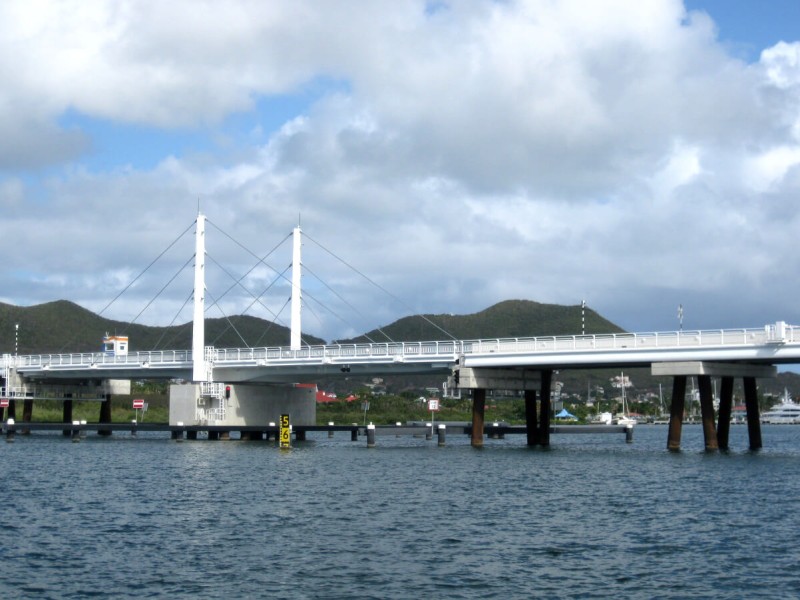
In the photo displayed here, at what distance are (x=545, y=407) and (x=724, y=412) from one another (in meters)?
13.7

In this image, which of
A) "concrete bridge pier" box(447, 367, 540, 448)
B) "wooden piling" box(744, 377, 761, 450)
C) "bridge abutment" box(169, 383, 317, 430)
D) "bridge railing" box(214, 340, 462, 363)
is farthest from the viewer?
"bridge abutment" box(169, 383, 317, 430)

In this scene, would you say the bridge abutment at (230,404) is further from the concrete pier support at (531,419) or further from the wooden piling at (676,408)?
the wooden piling at (676,408)

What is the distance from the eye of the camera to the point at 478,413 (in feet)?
267

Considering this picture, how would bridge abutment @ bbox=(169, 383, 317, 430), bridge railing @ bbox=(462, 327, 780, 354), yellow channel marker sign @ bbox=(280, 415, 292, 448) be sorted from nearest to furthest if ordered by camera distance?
bridge railing @ bbox=(462, 327, 780, 354), yellow channel marker sign @ bbox=(280, 415, 292, 448), bridge abutment @ bbox=(169, 383, 317, 430)

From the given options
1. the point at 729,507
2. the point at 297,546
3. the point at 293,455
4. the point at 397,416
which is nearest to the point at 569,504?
the point at 729,507

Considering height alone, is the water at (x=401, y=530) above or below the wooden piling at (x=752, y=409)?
below

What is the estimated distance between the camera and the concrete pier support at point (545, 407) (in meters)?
82.1

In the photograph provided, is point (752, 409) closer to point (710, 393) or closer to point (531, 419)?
point (710, 393)

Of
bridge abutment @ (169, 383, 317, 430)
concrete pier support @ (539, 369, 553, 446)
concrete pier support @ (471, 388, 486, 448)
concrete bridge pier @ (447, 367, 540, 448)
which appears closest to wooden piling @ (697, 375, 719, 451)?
concrete pier support @ (539, 369, 553, 446)

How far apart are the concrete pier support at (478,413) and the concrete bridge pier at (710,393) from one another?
14.0m

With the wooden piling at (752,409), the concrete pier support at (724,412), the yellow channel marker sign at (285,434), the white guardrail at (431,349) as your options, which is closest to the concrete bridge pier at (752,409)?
the wooden piling at (752,409)

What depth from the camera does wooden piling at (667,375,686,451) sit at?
233ft

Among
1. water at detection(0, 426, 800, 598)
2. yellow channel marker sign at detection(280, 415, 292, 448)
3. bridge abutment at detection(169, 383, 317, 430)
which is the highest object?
bridge abutment at detection(169, 383, 317, 430)

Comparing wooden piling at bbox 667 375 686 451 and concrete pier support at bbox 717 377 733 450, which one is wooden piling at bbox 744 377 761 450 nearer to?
concrete pier support at bbox 717 377 733 450
